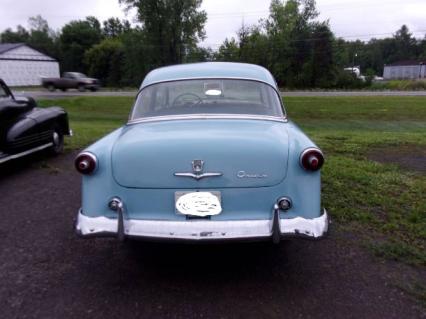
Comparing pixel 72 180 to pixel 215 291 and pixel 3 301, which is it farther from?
pixel 215 291

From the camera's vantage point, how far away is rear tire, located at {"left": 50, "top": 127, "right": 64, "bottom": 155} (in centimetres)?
744

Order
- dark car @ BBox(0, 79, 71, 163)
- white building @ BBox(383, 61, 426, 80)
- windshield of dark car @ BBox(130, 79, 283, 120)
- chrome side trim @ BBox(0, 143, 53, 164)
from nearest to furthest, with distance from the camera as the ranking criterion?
windshield of dark car @ BBox(130, 79, 283, 120), chrome side trim @ BBox(0, 143, 53, 164), dark car @ BBox(0, 79, 71, 163), white building @ BBox(383, 61, 426, 80)

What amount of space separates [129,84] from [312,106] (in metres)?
41.9

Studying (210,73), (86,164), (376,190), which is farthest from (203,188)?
(376,190)

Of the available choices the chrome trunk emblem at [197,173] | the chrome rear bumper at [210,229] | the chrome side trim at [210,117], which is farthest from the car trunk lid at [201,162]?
the chrome side trim at [210,117]

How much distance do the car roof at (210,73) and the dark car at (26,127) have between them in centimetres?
267

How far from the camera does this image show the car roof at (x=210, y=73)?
435 cm

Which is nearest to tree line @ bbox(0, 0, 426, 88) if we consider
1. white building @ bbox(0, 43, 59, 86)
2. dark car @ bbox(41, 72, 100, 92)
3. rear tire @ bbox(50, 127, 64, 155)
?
white building @ bbox(0, 43, 59, 86)

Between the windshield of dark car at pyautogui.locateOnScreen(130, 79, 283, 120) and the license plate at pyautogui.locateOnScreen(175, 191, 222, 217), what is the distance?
118 centimetres

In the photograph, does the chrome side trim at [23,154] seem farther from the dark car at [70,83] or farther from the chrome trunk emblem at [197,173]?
the dark car at [70,83]

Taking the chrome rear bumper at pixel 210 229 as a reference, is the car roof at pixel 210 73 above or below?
above

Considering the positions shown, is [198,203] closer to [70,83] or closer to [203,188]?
[203,188]

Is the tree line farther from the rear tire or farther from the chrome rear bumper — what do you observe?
the chrome rear bumper


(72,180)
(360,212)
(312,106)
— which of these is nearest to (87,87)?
(312,106)
